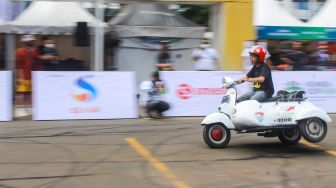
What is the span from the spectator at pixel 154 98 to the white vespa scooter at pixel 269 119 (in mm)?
4136

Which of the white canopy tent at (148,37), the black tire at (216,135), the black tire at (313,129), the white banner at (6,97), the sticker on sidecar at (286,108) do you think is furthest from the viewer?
the white canopy tent at (148,37)

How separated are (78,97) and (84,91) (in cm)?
20

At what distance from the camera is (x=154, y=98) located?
532 inches

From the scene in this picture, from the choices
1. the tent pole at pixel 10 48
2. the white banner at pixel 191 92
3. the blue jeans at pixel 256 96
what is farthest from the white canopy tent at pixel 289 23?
the blue jeans at pixel 256 96

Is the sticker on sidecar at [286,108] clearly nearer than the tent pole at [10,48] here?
Yes

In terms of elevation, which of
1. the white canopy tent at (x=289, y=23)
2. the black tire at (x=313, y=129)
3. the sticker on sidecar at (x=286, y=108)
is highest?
the white canopy tent at (x=289, y=23)

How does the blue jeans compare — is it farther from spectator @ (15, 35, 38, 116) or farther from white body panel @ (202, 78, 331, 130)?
spectator @ (15, 35, 38, 116)

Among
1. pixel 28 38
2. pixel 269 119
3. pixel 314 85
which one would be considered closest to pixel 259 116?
pixel 269 119

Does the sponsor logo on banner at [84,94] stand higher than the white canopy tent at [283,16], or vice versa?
the white canopy tent at [283,16]

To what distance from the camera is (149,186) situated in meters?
6.86

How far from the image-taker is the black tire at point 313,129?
8.87m

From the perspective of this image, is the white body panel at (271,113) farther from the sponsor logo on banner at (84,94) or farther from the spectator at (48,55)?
the spectator at (48,55)

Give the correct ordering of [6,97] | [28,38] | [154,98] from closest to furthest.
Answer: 1. [6,97]
2. [154,98]
3. [28,38]

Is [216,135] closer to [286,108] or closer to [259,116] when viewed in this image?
[259,116]
